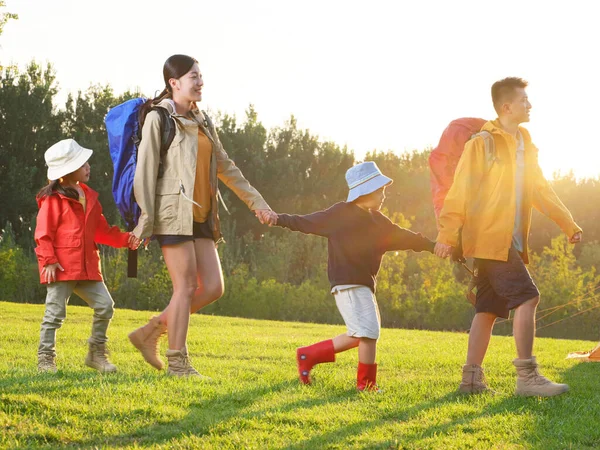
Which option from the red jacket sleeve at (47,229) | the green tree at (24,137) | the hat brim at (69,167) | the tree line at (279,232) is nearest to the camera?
the red jacket sleeve at (47,229)

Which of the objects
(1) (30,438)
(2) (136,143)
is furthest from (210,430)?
(2) (136,143)

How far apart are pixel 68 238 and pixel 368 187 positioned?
2209mm

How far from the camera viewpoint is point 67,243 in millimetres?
6195

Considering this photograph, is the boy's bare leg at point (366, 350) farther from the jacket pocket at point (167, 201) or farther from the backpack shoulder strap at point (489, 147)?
the jacket pocket at point (167, 201)

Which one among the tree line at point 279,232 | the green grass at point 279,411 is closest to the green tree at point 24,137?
the tree line at point 279,232

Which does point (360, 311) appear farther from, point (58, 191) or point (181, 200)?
point (58, 191)

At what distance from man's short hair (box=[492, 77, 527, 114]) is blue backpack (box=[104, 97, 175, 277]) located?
2.22 metres

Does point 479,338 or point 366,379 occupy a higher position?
point 479,338

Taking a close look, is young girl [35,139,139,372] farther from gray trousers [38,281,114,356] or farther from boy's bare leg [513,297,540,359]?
boy's bare leg [513,297,540,359]

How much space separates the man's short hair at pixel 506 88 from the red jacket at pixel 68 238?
279cm

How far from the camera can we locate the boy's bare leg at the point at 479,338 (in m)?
5.72

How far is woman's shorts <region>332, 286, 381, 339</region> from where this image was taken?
566cm

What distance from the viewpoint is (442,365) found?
7988mm

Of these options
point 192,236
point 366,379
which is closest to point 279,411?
point 366,379
